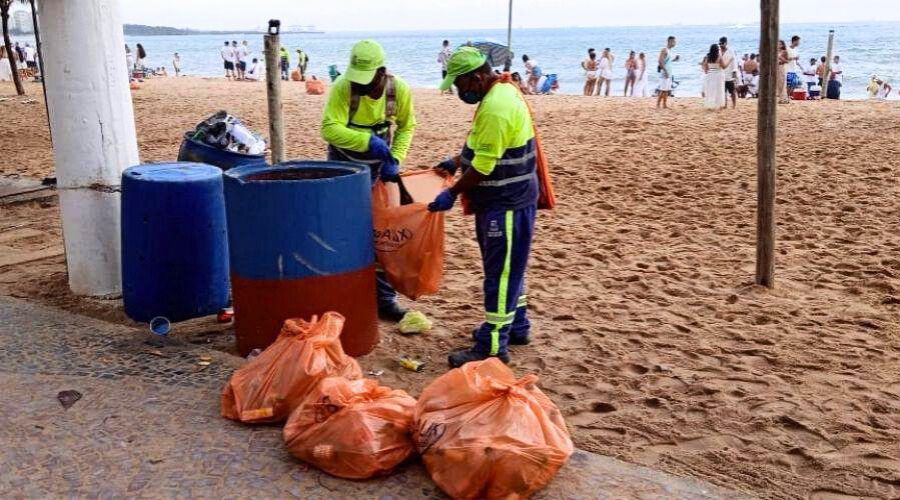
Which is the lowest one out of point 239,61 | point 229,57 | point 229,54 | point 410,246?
point 410,246

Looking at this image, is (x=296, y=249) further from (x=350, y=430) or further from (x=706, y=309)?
(x=706, y=309)

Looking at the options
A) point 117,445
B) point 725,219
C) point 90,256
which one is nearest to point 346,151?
point 90,256

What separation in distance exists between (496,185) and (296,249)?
42.6 inches

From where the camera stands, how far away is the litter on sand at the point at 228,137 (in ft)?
18.8

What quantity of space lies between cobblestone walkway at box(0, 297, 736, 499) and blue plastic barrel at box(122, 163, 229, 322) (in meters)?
0.52

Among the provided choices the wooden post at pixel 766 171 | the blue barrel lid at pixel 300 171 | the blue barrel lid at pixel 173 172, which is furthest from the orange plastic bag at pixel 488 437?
the wooden post at pixel 766 171

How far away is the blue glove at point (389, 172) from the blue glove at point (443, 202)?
0.57 m

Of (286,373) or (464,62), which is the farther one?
(464,62)

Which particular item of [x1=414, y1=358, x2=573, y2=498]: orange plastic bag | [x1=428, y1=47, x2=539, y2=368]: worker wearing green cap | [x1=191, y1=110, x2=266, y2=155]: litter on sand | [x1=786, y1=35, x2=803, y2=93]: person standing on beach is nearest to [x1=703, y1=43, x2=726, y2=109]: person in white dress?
[x1=786, y1=35, x2=803, y2=93]: person standing on beach

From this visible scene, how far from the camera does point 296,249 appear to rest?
4305 millimetres

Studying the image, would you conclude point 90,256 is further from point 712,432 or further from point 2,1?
point 2,1

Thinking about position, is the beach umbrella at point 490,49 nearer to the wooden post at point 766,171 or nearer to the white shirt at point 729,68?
the wooden post at point 766,171

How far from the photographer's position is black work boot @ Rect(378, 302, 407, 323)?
5426 mm

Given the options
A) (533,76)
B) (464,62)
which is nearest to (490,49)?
(464,62)
